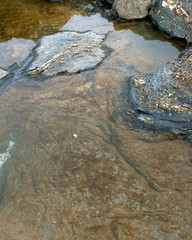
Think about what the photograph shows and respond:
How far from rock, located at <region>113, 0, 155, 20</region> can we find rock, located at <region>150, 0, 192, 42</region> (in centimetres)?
34

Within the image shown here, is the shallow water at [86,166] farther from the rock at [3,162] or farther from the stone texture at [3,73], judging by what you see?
the stone texture at [3,73]

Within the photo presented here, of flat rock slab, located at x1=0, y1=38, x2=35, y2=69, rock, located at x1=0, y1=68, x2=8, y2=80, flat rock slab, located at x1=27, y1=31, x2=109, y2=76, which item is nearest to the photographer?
rock, located at x1=0, y1=68, x2=8, y2=80

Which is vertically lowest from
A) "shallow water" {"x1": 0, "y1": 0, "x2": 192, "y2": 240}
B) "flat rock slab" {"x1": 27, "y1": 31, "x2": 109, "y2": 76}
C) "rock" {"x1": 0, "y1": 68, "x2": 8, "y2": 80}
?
"shallow water" {"x1": 0, "y1": 0, "x2": 192, "y2": 240}

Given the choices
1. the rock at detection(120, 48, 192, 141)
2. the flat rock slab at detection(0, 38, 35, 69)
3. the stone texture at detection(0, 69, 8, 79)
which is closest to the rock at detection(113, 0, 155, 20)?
the flat rock slab at detection(0, 38, 35, 69)

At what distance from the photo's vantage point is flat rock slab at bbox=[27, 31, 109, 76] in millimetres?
3956

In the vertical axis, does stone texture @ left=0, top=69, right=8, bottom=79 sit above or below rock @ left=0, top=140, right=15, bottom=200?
above

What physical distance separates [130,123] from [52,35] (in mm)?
3199

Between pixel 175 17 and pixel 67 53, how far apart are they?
2.55m

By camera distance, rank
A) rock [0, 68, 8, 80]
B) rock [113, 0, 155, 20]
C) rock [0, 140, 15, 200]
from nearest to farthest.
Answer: rock [0, 140, 15, 200] < rock [0, 68, 8, 80] < rock [113, 0, 155, 20]

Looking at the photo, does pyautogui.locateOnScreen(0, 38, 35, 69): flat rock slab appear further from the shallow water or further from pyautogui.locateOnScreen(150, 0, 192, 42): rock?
pyautogui.locateOnScreen(150, 0, 192, 42): rock

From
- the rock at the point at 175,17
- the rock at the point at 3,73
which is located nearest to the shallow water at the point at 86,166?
the rock at the point at 3,73

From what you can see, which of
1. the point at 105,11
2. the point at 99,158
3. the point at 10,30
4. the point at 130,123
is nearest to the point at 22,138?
the point at 99,158

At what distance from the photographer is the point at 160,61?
158 inches

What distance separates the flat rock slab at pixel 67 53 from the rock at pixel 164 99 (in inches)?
43.5
